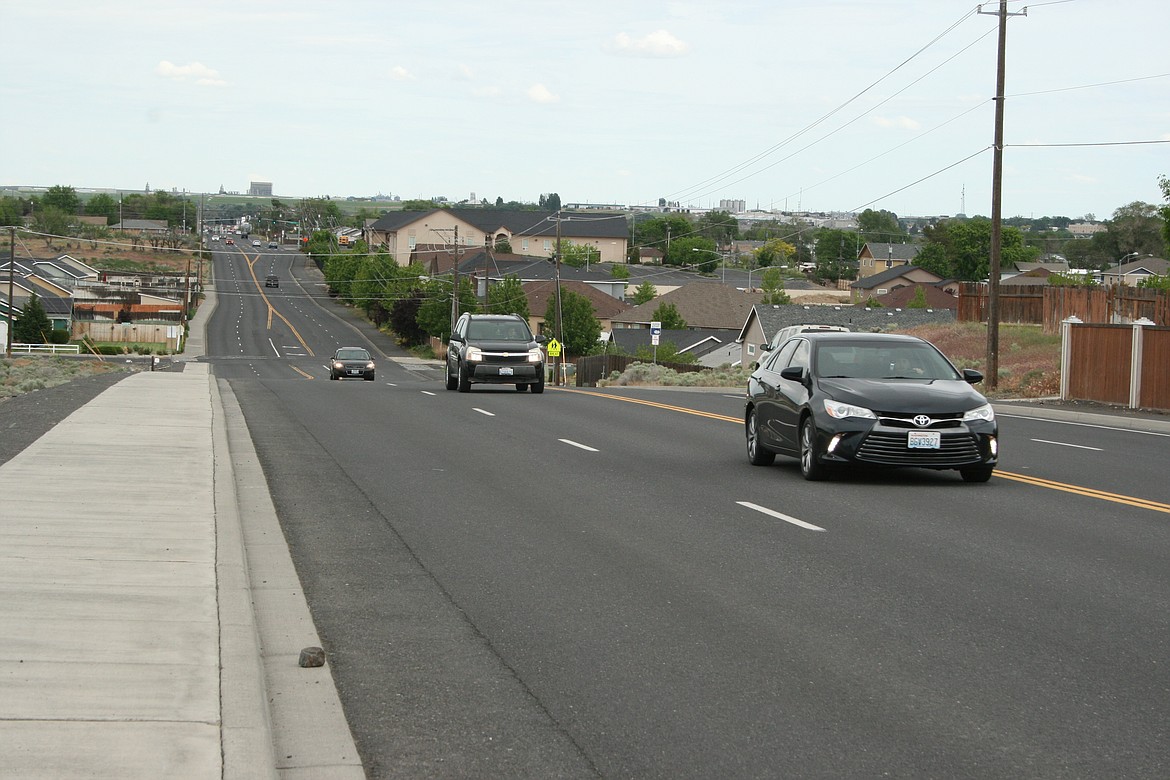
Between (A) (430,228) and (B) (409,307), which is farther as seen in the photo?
(A) (430,228)

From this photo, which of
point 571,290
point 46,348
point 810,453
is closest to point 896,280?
point 571,290

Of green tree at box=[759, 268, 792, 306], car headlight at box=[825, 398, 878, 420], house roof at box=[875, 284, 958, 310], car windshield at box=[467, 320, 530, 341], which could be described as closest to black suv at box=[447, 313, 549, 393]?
car windshield at box=[467, 320, 530, 341]

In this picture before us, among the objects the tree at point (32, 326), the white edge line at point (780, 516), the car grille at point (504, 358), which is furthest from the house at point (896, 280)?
the white edge line at point (780, 516)

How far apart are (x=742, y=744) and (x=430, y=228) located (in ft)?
526

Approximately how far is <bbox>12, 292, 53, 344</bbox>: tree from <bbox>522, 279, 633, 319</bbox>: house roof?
3477 cm

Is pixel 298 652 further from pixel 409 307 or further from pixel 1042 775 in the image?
pixel 409 307

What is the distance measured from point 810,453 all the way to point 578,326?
77.2 metres

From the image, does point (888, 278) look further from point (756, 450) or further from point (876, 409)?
point (876, 409)

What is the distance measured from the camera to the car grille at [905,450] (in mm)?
13938

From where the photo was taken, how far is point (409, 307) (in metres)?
104

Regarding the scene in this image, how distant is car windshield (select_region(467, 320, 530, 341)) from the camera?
32.6m

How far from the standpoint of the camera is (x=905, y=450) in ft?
45.8

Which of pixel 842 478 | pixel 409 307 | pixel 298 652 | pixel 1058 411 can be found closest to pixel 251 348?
pixel 409 307

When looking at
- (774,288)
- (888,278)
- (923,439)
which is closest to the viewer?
(923,439)
